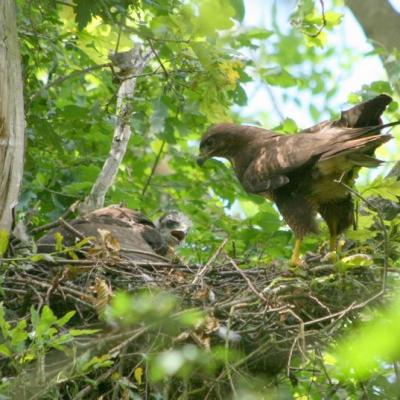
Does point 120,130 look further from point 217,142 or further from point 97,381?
point 97,381

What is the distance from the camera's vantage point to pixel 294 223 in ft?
20.5

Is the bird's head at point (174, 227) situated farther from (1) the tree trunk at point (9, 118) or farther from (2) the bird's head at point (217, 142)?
(1) the tree trunk at point (9, 118)

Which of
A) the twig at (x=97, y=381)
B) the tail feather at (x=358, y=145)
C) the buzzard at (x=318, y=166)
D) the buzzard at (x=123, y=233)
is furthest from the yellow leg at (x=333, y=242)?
the twig at (x=97, y=381)

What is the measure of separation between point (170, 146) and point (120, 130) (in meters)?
2.22

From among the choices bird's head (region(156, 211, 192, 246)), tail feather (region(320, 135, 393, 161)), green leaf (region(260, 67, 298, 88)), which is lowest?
bird's head (region(156, 211, 192, 246))

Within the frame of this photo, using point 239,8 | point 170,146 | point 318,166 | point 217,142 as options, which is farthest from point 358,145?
point 170,146

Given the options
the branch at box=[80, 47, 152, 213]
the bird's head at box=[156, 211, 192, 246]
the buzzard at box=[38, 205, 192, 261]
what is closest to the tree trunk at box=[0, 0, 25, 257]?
the buzzard at box=[38, 205, 192, 261]

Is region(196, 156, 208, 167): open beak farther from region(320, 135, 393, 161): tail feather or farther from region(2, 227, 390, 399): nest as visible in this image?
region(2, 227, 390, 399): nest

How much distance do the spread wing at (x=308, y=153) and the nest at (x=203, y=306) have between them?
3.18ft

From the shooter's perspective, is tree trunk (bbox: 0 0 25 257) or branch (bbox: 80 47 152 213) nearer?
tree trunk (bbox: 0 0 25 257)

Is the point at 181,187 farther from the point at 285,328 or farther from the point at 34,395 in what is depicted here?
the point at 34,395

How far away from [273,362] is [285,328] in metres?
0.31

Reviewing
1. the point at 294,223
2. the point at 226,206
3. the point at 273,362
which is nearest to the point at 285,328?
the point at 273,362

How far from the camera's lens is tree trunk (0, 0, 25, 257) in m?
4.69
